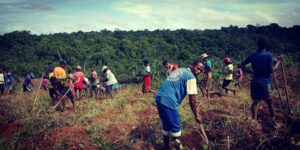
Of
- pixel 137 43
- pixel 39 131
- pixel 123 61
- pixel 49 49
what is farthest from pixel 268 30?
pixel 39 131

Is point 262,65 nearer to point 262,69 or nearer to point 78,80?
point 262,69

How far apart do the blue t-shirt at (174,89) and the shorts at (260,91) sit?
5.32ft

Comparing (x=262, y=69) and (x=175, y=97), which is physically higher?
(x=262, y=69)

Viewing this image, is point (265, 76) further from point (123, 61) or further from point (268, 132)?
point (123, 61)

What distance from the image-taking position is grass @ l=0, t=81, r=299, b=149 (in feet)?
17.5

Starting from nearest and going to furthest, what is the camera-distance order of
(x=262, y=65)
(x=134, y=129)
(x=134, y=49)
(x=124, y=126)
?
(x=262, y=65)
(x=134, y=129)
(x=124, y=126)
(x=134, y=49)

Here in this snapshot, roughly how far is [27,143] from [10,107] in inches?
157

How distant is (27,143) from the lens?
6191 mm

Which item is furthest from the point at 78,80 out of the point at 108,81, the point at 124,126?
the point at 124,126

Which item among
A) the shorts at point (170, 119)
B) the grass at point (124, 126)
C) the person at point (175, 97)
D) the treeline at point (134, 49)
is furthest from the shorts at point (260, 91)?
the treeline at point (134, 49)

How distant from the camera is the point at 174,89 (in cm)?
454

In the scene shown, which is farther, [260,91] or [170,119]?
[260,91]

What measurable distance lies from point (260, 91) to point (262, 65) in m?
0.48

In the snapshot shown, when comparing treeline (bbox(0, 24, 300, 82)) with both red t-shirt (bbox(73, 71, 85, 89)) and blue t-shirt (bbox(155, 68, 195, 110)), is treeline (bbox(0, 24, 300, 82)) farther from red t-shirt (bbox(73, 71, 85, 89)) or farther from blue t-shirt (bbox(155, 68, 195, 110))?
blue t-shirt (bbox(155, 68, 195, 110))
